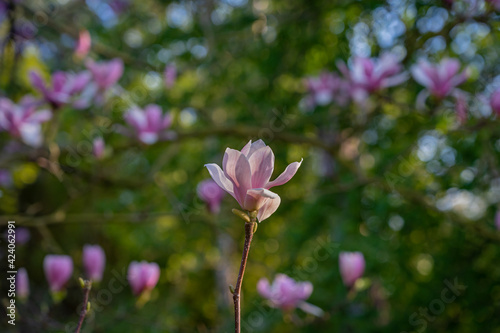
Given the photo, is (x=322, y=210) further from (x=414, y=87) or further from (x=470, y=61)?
(x=470, y=61)

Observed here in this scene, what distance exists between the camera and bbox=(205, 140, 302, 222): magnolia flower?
0.63 meters

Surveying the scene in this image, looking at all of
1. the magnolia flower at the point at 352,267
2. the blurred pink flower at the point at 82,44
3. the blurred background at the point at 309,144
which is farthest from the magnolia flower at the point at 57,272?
the blurred pink flower at the point at 82,44

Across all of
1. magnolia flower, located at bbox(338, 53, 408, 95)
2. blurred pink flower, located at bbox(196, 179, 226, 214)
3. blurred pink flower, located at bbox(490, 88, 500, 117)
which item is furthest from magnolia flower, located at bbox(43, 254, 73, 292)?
blurred pink flower, located at bbox(490, 88, 500, 117)

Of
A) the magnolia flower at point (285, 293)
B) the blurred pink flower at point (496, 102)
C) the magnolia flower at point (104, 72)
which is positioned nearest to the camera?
the magnolia flower at point (285, 293)

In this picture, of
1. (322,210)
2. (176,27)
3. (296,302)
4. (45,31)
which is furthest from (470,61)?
(45,31)

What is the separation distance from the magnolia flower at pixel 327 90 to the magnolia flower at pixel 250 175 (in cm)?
175

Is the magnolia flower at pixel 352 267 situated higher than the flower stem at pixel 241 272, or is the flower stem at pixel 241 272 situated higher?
the magnolia flower at pixel 352 267

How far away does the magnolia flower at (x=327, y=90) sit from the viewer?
7.74 ft

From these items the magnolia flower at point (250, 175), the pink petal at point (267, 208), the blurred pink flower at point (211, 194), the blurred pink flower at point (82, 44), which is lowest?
the pink petal at point (267, 208)

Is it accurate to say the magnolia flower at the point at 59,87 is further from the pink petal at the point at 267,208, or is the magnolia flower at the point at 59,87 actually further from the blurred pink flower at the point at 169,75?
the pink petal at the point at 267,208

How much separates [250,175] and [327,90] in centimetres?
186

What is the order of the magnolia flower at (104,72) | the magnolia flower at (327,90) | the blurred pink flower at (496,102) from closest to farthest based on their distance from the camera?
the blurred pink flower at (496,102) < the magnolia flower at (104,72) < the magnolia flower at (327,90)

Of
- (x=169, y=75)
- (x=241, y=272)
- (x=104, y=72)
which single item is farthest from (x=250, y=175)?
(x=169, y=75)

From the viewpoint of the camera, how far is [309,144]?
7.48 ft
